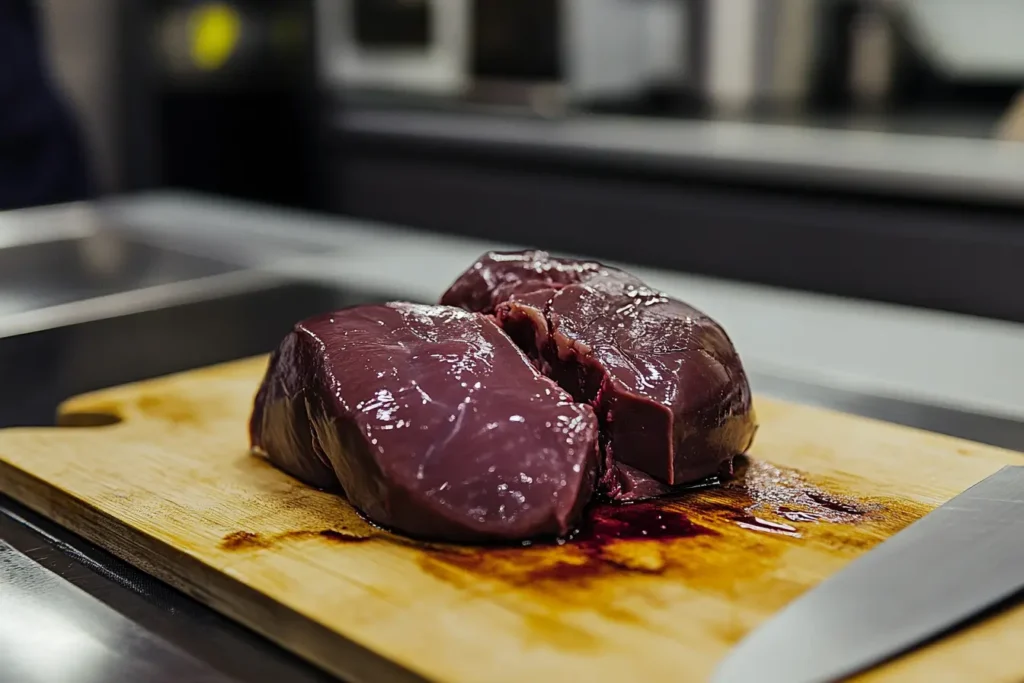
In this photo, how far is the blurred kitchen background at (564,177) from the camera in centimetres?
146

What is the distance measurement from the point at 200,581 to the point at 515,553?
0.70ft

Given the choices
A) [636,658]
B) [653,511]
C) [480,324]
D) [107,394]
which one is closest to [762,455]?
[653,511]

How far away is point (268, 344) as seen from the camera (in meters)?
1.45

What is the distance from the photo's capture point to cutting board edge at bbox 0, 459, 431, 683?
71 centimetres

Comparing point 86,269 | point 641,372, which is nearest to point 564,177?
point 86,269

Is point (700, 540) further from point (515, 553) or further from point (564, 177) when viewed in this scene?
point (564, 177)

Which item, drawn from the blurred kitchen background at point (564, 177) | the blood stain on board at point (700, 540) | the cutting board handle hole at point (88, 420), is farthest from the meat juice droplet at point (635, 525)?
the cutting board handle hole at point (88, 420)

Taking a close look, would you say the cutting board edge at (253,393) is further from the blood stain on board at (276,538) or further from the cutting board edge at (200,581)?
the blood stain on board at (276,538)

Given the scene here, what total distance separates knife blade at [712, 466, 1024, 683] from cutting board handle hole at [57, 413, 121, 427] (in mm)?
726

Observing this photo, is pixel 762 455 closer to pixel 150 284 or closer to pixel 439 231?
pixel 150 284

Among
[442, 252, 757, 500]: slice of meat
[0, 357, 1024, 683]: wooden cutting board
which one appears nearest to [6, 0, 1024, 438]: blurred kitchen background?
[0, 357, 1024, 683]: wooden cutting board

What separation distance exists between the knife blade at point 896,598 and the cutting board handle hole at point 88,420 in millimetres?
726

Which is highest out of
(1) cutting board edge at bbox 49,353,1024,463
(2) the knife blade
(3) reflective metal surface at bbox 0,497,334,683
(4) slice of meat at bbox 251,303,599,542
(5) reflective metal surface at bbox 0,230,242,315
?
(4) slice of meat at bbox 251,303,599,542

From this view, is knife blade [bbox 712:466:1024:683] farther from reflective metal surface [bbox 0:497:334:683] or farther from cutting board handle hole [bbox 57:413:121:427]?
cutting board handle hole [bbox 57:413:121:427]
